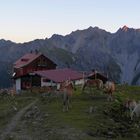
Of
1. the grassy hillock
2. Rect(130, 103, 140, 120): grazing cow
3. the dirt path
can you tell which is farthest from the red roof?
Rect(130, 103, 140, 120): grazing cow

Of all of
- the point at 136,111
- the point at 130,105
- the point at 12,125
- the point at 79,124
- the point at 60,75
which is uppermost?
the point at 60,75

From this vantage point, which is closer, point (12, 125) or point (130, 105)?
point (12, 125)

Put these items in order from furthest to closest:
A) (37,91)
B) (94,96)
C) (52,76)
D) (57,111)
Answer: (52,76) → (37,91) → (94,96) → (57,111)

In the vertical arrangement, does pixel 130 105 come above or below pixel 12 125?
above

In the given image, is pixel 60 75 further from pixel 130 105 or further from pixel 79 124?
pixel 79 124

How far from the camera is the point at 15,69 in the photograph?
140375 mm

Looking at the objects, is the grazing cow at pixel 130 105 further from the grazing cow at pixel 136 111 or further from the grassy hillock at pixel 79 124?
the grazing cow at pixel 136 111

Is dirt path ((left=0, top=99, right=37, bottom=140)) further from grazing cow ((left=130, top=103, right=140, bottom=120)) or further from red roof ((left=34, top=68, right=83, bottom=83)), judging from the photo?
red roof ((left=34, top=68, right=83, bottom=83))

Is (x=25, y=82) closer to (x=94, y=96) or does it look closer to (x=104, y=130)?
(x=94, y=96)

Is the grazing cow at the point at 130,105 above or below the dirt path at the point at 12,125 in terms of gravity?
above

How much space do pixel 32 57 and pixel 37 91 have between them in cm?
6067

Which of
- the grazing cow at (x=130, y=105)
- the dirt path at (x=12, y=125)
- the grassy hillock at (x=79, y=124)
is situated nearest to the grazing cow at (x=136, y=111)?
the grassy hillock at (x=79, y=124)

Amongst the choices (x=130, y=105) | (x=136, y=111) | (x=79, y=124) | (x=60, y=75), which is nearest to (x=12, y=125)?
(x=79, y=124)

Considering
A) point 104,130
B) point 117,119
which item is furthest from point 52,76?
point 104,130
